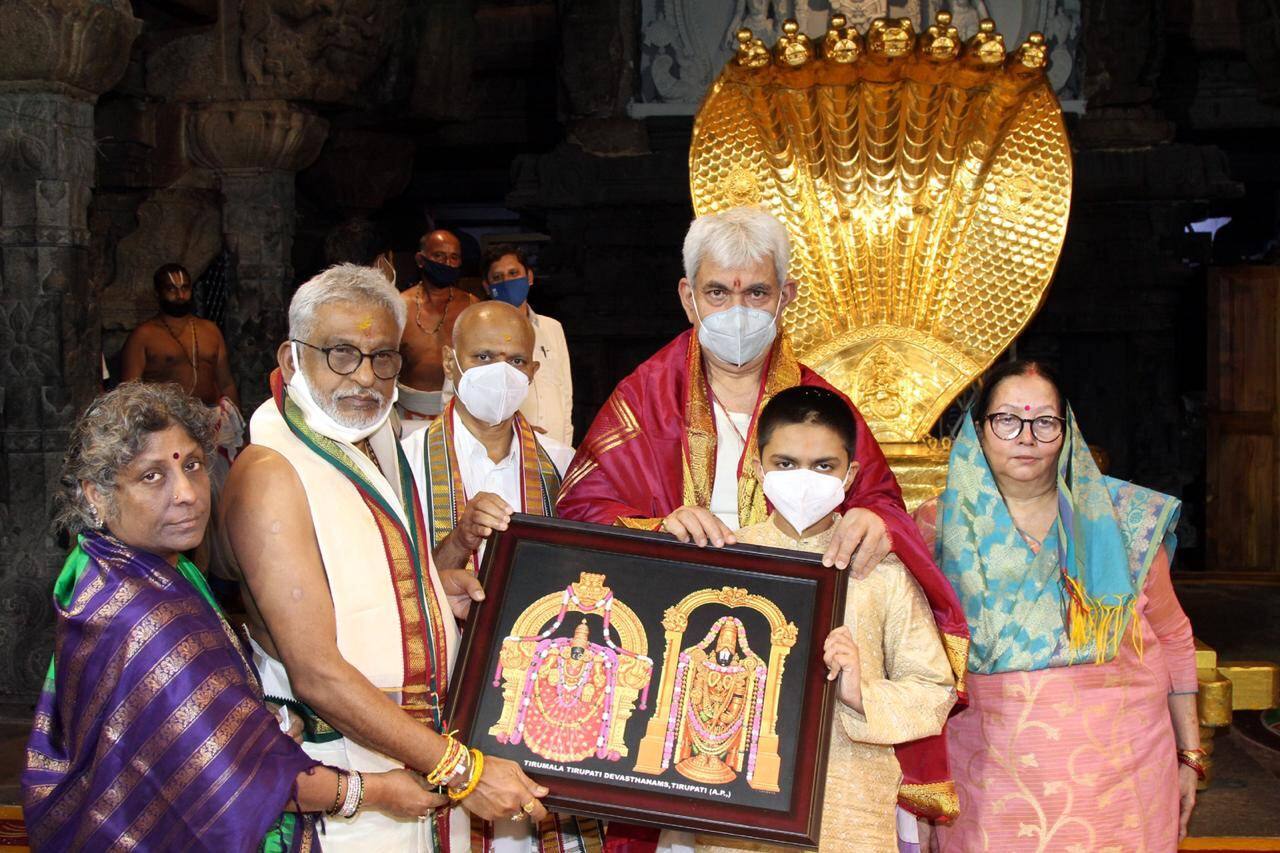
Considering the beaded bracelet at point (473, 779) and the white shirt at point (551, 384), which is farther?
the white shirt at point (551, 384)

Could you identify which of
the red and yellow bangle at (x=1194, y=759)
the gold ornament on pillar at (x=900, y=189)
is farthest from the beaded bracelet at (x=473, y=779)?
the gold ornament on pillar at (x=900, y=189)

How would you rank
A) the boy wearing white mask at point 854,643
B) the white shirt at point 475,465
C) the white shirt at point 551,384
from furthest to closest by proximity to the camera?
the white shirt at point 551,384 < the white shirt at point 475,465 < the boy wearing white mask at point 854,643

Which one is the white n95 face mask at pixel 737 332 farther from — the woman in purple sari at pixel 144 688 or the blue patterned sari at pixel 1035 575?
the woman in purple sari at pixel 144 688

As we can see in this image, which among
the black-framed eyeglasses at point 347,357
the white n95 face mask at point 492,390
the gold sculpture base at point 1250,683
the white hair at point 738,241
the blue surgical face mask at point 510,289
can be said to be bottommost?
the gold sculpture base at point 1250,683

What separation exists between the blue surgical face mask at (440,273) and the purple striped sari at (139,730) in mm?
3536

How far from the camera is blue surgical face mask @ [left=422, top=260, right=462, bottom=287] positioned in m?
5.64

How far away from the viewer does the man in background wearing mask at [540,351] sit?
17.3ft

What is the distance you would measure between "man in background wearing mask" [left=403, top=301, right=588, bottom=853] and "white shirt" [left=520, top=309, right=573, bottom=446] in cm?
197

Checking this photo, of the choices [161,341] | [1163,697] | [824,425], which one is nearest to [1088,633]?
[1163,697]

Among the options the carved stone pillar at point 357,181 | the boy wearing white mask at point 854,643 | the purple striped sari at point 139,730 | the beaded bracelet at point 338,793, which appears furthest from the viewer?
the carved stone pillar at point 357,181

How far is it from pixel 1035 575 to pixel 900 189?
152 cm

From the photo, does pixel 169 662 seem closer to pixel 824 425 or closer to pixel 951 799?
pixel 824 425

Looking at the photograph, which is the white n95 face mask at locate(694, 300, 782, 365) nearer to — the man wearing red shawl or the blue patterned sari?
the man wearing red shawl

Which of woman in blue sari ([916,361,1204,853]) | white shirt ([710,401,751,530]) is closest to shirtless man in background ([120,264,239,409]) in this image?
white shirt ([710,401,751,530])
